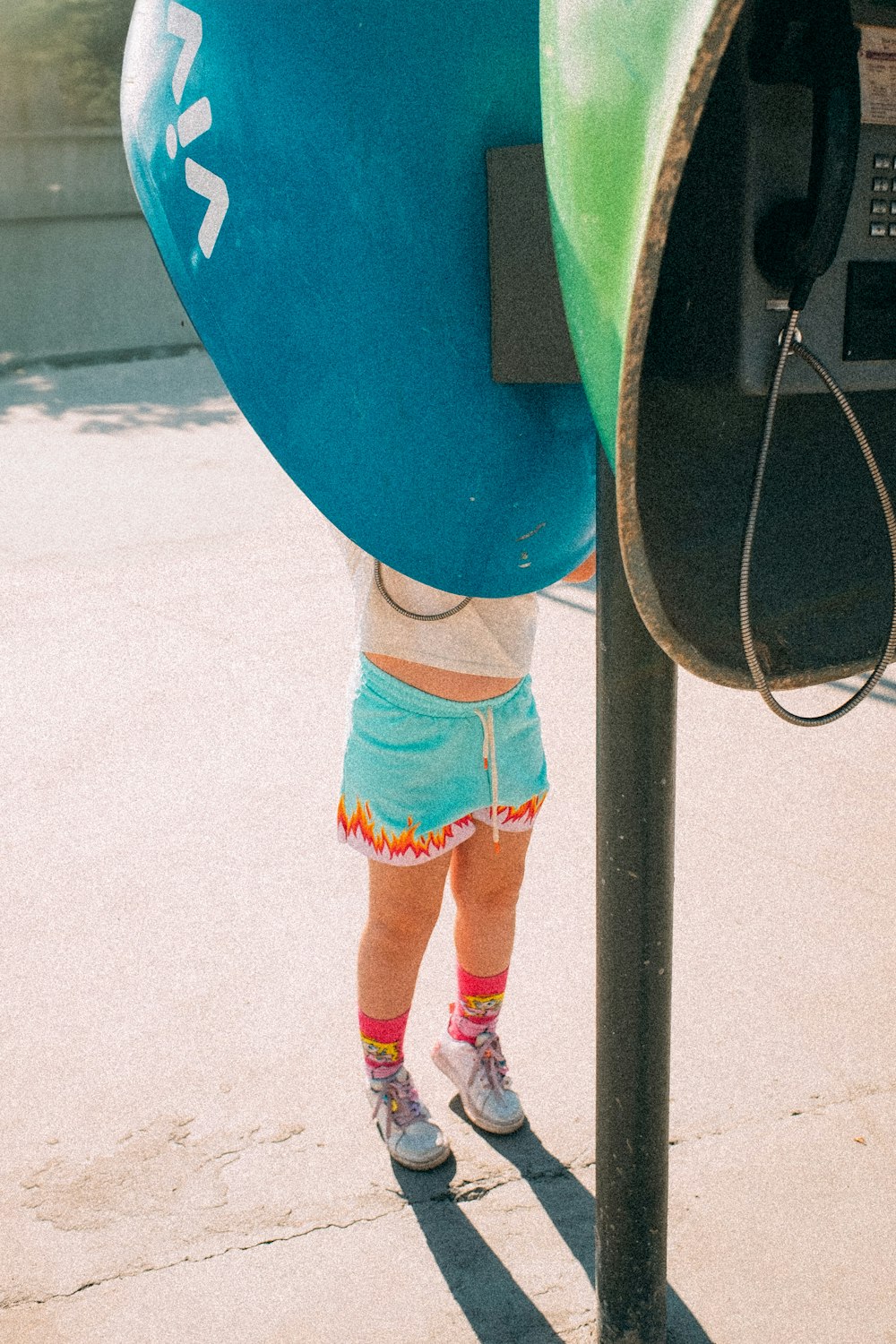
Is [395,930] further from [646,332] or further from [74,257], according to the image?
[74,257]

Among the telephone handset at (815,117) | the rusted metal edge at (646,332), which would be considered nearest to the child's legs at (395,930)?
the rusted metal edge at (646,332)

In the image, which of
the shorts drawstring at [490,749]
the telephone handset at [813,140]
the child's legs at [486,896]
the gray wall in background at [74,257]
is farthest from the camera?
the gray wall in background at [74,257]

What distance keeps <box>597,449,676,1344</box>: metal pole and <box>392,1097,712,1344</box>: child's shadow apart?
0.17m

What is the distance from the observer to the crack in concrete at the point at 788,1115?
204cm

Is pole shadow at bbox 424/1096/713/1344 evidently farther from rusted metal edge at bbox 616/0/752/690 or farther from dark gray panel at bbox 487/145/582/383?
dark gray panel at bbox 487/145/582/383

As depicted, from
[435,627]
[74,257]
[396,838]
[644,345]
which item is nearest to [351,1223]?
[396,838]

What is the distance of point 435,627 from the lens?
178 cm

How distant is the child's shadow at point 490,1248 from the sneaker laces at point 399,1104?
64 millimetres

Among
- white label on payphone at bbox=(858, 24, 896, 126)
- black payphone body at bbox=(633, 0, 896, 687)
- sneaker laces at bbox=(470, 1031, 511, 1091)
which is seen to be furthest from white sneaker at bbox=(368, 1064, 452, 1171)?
white label on payphone at bbox=(858, 24, 896, 126)

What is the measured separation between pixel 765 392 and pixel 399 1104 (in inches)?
49.2

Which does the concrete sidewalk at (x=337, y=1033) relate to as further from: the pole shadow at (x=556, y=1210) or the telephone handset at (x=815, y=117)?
the telephone handset at (x=815, y=117)

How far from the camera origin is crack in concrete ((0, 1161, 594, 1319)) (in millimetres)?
1754

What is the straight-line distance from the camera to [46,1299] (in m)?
1.75

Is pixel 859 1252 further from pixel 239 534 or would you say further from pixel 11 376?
pixel 11 376
